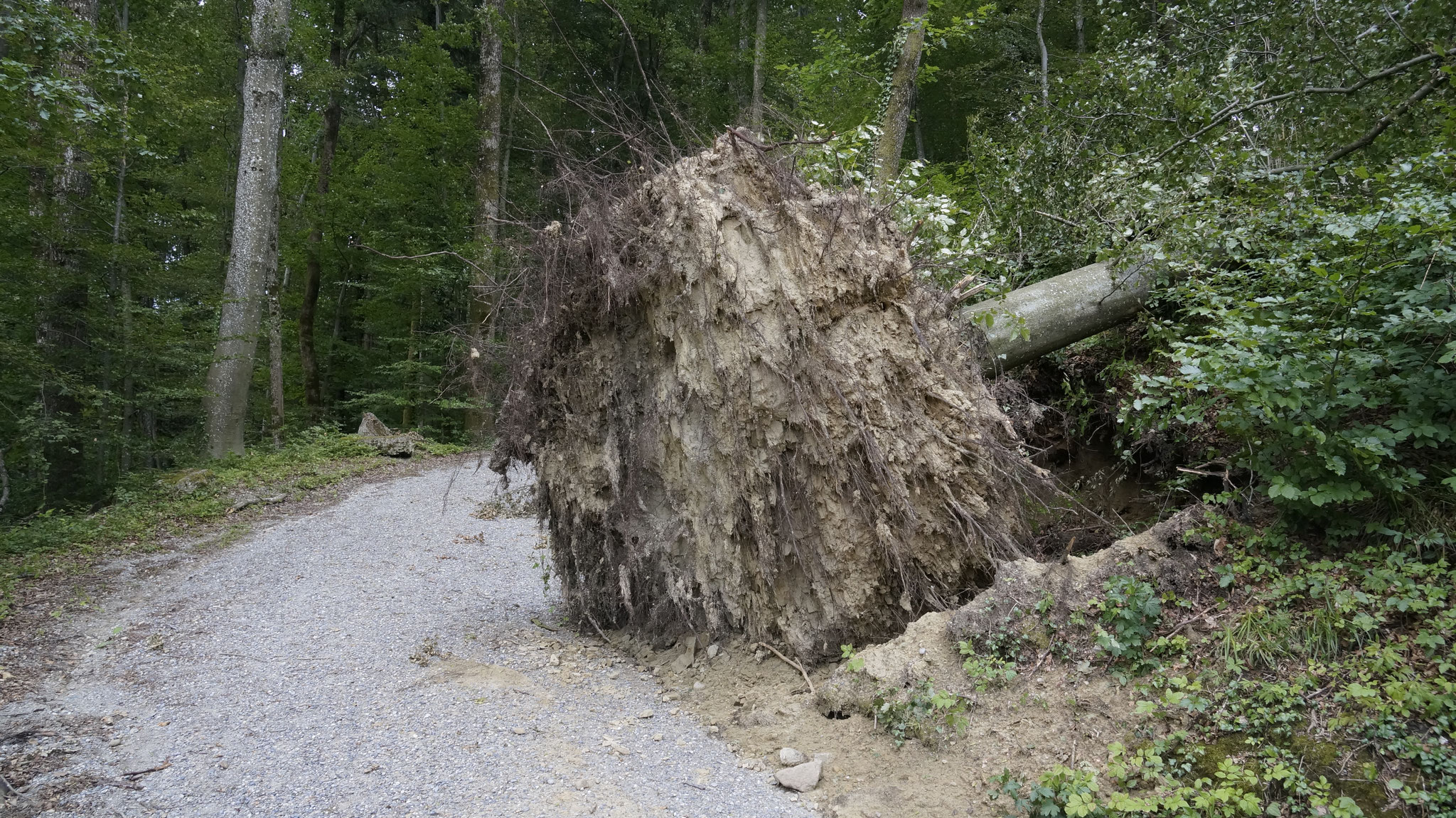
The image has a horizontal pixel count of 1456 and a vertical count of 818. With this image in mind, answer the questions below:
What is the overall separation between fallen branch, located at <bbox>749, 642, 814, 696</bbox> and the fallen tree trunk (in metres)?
2.69

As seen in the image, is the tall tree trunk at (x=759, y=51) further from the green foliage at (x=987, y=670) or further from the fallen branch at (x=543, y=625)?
the green foliage at (x=987, y=670)

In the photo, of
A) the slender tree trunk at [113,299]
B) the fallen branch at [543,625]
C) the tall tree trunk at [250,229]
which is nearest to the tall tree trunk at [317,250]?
the slender tree trunk at [113,299]

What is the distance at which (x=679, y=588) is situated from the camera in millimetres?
4895

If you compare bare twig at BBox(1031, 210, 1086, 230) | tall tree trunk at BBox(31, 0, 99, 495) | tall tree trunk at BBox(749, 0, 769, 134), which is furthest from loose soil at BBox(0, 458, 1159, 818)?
tall tree trunk at BBox(749, 0, 769, 134)

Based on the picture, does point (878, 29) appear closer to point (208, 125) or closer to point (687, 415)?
point (208, 125)

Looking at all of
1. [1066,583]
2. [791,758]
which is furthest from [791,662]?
[1066,583]

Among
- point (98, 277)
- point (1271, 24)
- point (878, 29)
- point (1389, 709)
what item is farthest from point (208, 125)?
point (1389, 709)

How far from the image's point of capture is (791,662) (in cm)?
447

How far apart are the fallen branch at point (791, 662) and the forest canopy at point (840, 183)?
8.33 feet

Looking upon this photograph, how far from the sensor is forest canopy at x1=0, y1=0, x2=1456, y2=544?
3586mm

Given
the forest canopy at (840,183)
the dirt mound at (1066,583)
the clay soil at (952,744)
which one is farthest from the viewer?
the dirt mound at (1066,583)

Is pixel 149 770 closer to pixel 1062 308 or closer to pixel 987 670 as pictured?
pixel 987 670

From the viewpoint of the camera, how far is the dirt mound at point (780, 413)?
173 inches

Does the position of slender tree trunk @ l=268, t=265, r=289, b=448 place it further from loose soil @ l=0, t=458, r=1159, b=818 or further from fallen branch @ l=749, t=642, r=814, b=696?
fallen branch @ l=749, t=642, r=814, b=696
